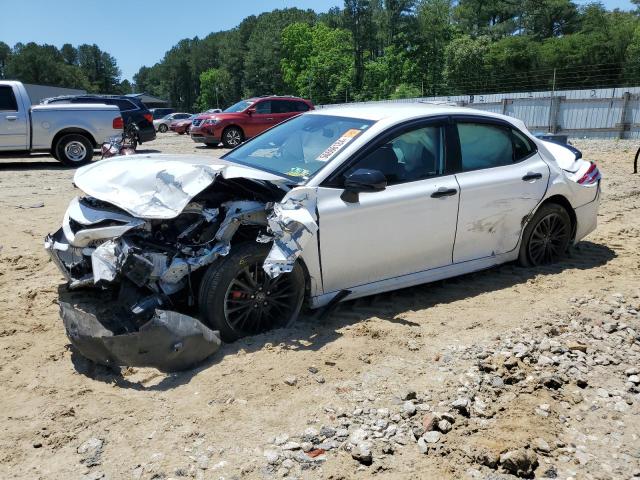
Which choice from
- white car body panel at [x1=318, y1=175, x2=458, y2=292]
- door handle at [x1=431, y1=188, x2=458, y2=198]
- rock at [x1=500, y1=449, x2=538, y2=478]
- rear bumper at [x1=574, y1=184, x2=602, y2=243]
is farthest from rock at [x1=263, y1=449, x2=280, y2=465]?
rear bumper at [x1=574, y1=184, x2=602, y2=243]

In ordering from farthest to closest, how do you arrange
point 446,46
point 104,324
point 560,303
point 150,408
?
point 446,46 < point 560,303 < point 104,324 < point 150,408

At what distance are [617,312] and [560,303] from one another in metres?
0.42

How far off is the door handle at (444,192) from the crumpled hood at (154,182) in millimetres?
1290

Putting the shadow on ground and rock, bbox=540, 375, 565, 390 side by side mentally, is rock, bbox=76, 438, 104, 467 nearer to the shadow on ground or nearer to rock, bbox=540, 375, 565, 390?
the shadow on ground

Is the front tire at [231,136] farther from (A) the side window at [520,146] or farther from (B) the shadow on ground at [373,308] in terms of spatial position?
(A) the side window at [520,146]

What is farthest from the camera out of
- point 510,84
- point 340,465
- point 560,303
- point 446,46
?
point 446,46

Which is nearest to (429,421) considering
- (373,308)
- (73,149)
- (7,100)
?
(373,308)

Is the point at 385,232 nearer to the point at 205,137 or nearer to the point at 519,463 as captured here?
the point at 519,463

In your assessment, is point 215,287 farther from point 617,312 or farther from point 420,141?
point 617,312

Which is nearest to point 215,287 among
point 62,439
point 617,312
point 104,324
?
Answer: point 104,324

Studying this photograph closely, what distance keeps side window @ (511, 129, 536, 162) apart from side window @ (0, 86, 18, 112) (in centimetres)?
1221

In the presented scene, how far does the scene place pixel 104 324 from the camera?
376cm

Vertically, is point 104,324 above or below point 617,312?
above

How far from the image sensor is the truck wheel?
1431cm
